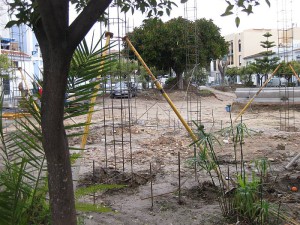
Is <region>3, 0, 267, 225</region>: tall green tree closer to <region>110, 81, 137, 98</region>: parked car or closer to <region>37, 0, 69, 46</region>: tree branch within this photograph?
<region>37, 0, 69, 46</region>: tree branch

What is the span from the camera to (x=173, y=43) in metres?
27.4

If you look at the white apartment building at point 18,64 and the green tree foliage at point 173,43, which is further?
the green tree foliage at point 173,43

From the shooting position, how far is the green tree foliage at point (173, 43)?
90.2 feet

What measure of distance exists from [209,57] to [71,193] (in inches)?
1108

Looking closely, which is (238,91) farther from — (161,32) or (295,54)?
(295,54)

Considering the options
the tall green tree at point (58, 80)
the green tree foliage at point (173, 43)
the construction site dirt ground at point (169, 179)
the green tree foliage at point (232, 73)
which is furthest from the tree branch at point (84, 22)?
the green tree foliage at point (232, 73)

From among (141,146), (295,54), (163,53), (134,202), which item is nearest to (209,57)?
(163,53)

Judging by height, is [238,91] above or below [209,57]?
below

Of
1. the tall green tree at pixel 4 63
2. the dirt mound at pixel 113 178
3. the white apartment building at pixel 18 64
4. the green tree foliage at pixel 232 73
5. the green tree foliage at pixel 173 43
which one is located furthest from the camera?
the green tree foliage at pixel 232 73

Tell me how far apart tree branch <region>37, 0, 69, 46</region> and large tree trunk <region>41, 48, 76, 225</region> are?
66 millimetres

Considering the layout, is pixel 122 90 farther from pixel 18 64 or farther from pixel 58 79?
pixel 18 64

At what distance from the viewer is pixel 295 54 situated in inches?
1642

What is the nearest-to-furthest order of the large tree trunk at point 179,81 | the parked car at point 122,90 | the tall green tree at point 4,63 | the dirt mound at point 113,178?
the dirt mound at point 113,178
the parked car at point 122,90
the tall green tree at point 4,63
the large tree trunk at point 179,81

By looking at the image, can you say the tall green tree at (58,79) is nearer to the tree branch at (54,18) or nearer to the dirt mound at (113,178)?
the tree branch at (54,18)
